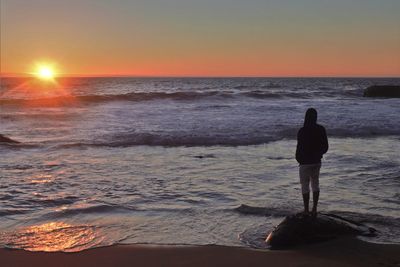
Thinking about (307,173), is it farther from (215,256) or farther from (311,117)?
(215,256)

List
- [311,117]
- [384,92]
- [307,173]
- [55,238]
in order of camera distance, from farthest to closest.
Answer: [384,92], [307,173], [311,117], [55,238]

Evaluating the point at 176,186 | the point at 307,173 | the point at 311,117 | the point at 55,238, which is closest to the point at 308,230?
the point at 307,173

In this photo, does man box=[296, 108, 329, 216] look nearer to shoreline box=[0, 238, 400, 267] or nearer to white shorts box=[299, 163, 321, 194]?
white shorts box=[299, 163, 321, 194]

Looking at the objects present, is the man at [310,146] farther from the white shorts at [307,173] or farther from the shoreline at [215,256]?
the shoreline at [215,256]

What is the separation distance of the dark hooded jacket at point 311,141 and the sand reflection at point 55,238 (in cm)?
306

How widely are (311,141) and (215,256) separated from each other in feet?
7.54

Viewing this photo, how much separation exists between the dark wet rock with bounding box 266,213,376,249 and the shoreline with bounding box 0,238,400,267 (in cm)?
15

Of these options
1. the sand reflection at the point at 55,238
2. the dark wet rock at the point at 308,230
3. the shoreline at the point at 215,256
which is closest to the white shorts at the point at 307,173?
the dark wet rock at the point at 308,230

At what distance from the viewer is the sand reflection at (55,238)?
21.0 feet

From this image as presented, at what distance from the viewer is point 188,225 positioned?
743cm

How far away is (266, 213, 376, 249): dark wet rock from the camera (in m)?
6.46

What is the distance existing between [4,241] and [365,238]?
459cm

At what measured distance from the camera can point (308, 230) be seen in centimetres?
659

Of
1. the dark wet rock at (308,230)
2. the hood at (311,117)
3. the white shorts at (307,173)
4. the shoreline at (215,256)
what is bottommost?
the shoreline at (215,256)
